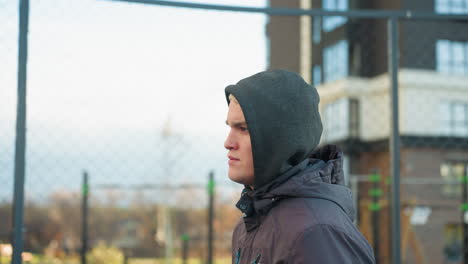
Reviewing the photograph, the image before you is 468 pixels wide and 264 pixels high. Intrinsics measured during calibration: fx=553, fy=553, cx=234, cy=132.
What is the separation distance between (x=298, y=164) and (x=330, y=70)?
683 inches

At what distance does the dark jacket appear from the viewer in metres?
1.24

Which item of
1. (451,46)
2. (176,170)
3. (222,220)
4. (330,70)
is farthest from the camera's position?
(330,70)

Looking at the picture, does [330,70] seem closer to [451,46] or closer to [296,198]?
[451,46]

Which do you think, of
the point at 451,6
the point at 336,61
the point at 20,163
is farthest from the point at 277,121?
the point at 451,6

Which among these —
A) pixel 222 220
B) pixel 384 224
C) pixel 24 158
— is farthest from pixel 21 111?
pixel 384 224

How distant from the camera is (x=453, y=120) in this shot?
663 inches

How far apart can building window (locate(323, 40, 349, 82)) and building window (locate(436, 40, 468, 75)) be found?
9.23 feet

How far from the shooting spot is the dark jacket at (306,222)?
4.07 ft

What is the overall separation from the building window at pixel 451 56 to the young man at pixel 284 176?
1617 cm

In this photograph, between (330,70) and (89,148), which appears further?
(330,70)

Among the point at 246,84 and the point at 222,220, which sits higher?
the point at 246,84

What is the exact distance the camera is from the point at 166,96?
475 centimetres

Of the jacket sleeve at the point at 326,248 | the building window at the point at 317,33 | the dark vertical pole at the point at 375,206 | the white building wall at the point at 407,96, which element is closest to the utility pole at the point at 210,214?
the dark vertical pole at the point at 375,206

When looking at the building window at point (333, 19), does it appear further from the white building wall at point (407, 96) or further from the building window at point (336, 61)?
the white building wall at point (407, 96)
